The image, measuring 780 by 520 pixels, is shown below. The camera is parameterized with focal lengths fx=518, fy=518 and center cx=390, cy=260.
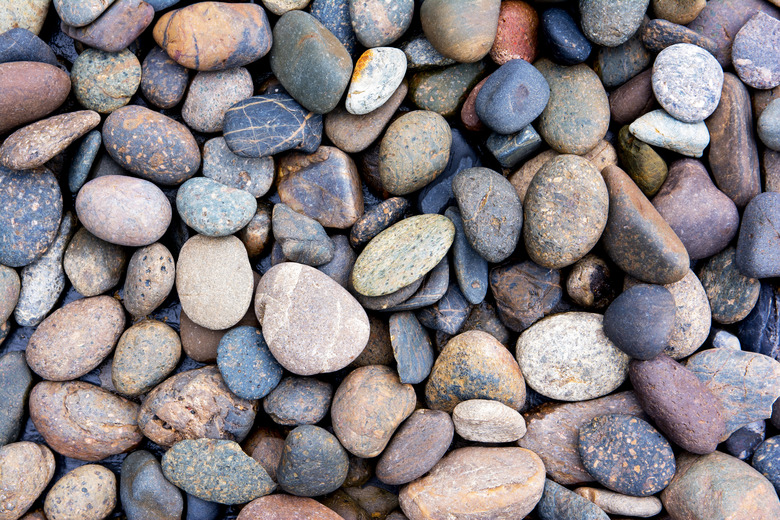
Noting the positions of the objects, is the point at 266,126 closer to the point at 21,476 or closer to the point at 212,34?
the point at 212,34

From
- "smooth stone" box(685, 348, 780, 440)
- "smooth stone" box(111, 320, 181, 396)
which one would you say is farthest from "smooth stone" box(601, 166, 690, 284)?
"smooth stone" box(111, 320, 181, 396)

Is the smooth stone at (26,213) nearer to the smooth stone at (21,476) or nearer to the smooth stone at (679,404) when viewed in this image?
the smooth stone at (21,476)

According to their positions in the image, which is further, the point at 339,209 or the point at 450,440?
the point at 339,209

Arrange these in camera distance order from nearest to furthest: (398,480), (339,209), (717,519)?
(717,519)
(398,480)
(339,209)

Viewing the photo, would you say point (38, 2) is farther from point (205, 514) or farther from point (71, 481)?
point (205, 514)

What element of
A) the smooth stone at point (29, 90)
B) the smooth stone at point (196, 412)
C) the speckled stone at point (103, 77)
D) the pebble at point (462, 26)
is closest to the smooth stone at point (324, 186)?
the pebble at point (462, 26)

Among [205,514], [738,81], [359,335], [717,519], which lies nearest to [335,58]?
[359,335]

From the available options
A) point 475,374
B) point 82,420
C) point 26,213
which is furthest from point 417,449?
point 26,213

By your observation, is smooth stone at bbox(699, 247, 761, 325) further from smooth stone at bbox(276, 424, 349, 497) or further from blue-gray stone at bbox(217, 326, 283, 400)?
blue-gray stone at bbox(217, 326, 283, 400)
